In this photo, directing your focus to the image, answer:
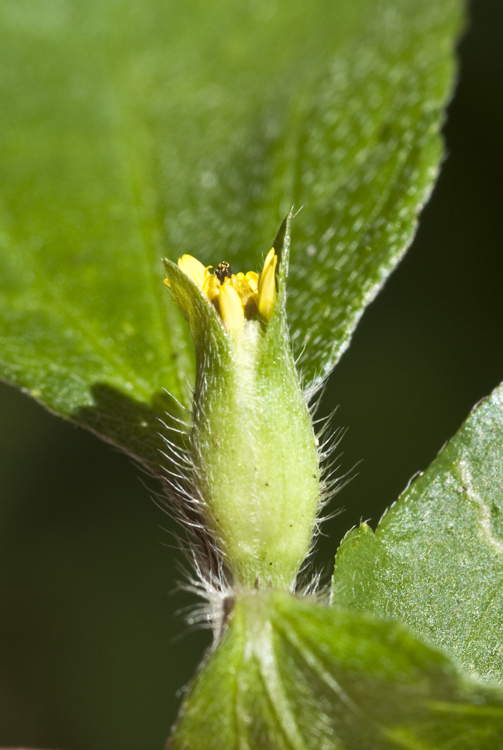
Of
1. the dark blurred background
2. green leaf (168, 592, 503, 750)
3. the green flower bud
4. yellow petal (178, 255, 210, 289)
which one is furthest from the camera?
the dark blurred background

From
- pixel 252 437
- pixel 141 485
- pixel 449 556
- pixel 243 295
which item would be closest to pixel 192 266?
pixel 243 295

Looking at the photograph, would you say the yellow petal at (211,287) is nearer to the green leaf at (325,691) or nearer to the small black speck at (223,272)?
the small black speck at (223,272)

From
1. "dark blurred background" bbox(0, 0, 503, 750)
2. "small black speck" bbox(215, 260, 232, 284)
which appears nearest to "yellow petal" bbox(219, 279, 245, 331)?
"small black speck" bbox(215, 260, 232, 284)

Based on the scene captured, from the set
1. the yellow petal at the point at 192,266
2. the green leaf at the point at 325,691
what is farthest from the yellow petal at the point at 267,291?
the green leaf at the point at 325,691

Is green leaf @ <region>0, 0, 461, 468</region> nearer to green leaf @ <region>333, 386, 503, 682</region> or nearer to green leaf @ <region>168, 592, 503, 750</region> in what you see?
green leaf @ <region>333, 386, 503, 682</region>

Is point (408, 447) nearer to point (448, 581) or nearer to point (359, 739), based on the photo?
point (448, 581)

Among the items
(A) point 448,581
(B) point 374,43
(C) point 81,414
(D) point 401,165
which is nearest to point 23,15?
(B) point 374,43
